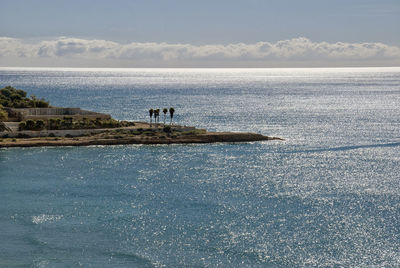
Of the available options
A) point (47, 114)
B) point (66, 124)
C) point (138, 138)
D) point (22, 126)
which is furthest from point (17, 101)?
point (138, 138)

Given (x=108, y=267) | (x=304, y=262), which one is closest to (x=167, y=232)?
(x=108, y=267)

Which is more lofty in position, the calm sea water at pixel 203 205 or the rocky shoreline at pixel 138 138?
the rocky shoreline at pixel 138 138

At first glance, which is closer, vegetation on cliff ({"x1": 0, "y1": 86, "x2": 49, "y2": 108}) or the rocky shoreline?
the rocky shoreline

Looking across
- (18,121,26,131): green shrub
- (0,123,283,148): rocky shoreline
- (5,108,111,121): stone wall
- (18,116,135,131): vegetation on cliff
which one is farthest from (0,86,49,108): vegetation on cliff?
(0,123,283,148): rocky shoreline

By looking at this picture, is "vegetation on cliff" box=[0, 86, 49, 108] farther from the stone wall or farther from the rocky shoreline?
the rocky shoreline

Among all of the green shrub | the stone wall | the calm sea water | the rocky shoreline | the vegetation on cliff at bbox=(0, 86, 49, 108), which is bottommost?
the calm sea water

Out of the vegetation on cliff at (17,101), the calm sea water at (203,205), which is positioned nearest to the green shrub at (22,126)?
the calm sea water at (203,205)

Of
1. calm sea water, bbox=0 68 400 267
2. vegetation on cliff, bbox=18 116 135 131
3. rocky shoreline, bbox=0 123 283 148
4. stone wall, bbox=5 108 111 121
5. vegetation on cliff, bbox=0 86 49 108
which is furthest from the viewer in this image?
vegetation on cliff, bbox=0 86 49 108

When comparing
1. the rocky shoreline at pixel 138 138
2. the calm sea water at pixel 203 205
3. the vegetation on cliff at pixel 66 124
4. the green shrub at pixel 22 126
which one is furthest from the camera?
the vegetation on cliff at pixel 66 124

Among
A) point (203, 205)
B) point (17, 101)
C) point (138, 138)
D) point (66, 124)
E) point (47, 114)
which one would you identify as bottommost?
point (203, 205)

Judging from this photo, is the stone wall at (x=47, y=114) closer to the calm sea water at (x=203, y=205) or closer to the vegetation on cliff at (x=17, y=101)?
the vegetation on cliff at (x=17, y=101)

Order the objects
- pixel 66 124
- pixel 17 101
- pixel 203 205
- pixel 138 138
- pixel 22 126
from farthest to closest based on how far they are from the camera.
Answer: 1. pixel 17 101
2. pixel 66 124
3. pixel 22 126
4. pixel 138 138
5. pixel 203 205

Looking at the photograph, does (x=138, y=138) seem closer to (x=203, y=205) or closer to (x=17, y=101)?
(x=203, y=205)

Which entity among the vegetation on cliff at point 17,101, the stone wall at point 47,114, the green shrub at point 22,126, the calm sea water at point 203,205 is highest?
the vegetation on cliff at point 17,101
